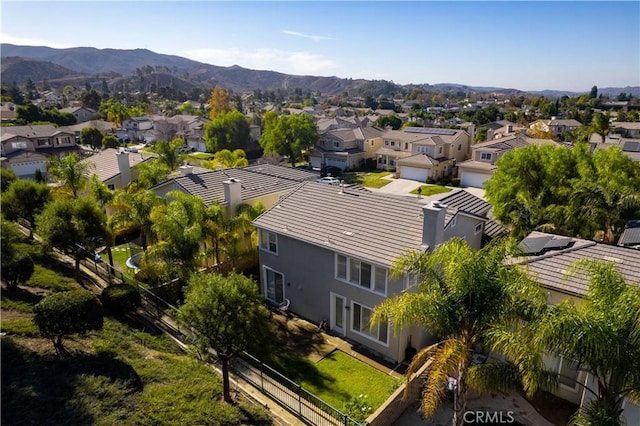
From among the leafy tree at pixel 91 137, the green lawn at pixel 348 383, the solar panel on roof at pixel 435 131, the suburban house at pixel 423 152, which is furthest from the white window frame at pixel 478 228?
the leafy tree at pixel 91 137

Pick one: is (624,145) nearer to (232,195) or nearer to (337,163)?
(337,163)

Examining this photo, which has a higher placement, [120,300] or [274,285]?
[120,300]

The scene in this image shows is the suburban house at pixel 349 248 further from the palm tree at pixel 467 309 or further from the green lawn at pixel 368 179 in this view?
the green lawn at pixel 368 179

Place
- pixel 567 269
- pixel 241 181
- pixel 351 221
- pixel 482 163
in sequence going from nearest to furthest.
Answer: pixel 567 269 → pixel 351 221 → pixel 241 181 → pixel 482 163

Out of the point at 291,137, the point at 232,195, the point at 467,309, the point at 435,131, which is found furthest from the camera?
the point at 435,131

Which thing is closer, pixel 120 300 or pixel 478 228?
pixel 120 300

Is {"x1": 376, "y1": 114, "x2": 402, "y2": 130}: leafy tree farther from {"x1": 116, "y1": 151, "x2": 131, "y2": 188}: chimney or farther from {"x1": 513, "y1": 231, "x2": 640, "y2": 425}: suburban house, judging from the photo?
{"x1": 513, "y1": 231, "x2": 640, "y2": 425}: suburban house

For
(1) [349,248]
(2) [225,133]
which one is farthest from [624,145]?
(2) [225,133]
